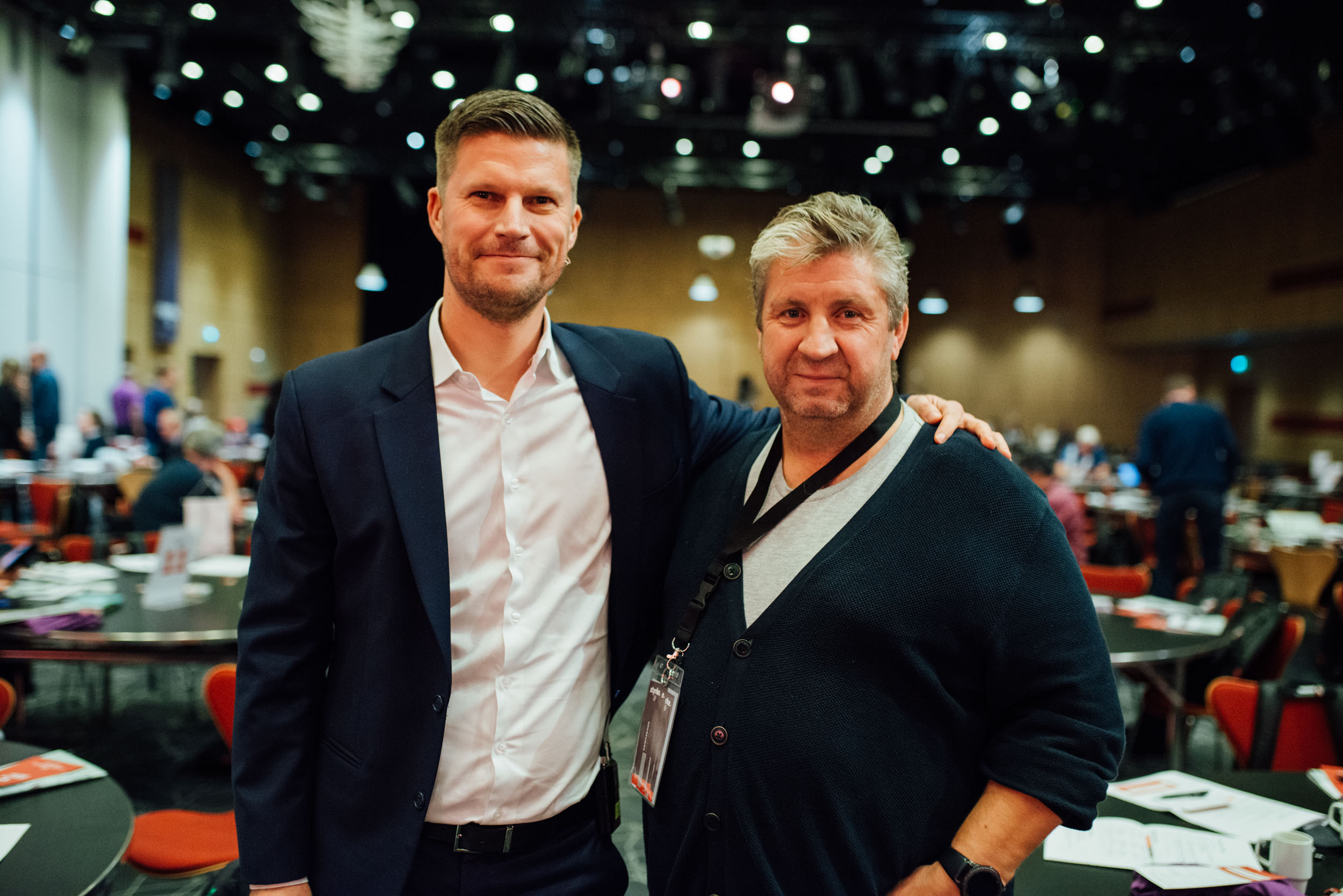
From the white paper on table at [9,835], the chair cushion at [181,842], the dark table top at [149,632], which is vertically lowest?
the chair cushion at [181,842]

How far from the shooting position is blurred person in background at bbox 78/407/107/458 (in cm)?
966

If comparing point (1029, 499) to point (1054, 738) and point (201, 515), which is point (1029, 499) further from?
point (201, 515)

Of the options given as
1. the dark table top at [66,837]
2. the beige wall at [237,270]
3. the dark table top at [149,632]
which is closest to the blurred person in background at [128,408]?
the beige wall at [237,270]

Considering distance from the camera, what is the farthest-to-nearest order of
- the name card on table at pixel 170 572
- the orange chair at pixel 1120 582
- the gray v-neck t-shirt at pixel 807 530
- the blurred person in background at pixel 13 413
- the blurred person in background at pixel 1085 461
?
the blurred person in background at pixel 1085 461
the blurred person in background at pixel 13 413
the orange chair at pixel 1120 582
the name card on table at pixel 170 572
the gray v-neck t-shirt at pixel 807 530

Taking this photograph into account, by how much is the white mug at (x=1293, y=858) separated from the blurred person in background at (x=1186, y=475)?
569 cm

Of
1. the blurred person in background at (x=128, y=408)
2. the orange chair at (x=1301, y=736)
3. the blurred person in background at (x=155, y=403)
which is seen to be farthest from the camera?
the blurred person in background at (x=128, y=408)

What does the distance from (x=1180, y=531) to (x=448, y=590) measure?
738 cm

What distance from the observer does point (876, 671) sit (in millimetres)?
1281

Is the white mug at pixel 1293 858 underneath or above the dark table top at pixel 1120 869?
above

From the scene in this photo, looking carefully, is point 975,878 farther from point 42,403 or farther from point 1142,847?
point 42,403

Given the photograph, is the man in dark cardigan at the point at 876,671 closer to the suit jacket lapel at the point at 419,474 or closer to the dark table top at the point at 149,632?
the suit jacket lapel at the point at 419,474

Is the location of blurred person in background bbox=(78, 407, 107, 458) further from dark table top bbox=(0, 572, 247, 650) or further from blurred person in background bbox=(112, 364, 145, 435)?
dark table top bbox=(0, 572, 247, 650)

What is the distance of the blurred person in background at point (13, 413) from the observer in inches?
352

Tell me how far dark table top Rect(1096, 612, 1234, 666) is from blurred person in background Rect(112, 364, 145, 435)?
10.7 m
